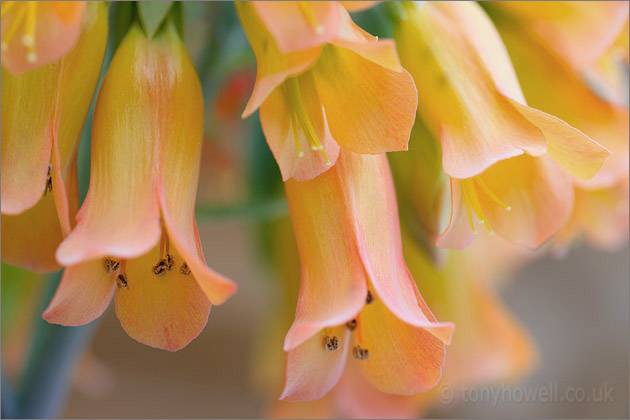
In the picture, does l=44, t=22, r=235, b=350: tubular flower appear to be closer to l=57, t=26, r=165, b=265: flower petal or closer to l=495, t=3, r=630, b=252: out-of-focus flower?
l=57, t=26, r=165, b=265: flower petal

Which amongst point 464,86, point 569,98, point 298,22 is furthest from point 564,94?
point 298,22

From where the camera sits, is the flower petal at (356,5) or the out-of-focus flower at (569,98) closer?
the flower petal at (356,5)

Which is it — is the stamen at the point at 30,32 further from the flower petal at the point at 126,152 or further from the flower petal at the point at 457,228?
the flower petal at the point at 457,228

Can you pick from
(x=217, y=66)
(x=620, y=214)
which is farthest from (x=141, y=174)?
(x=620, y=214)

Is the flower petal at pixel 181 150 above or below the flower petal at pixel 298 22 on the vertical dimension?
below

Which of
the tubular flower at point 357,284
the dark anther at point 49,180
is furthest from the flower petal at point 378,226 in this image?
the dark anther at point 49,180

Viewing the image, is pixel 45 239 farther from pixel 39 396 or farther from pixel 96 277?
pixel 39 396

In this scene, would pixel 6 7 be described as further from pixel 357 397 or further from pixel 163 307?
pixel 357 397

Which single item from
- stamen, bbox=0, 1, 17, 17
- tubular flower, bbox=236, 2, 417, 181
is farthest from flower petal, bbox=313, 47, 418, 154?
stamen, bbox=0, 1, 17, 17
